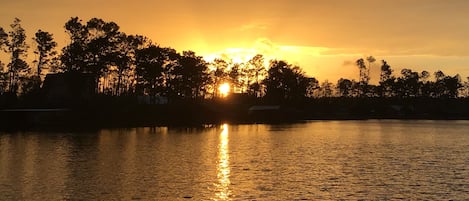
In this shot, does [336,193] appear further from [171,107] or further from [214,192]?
[171,107]

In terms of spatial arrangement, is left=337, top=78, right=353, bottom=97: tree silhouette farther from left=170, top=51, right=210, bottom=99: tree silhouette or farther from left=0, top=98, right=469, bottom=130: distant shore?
left=170, top=51, right=210, bottom=99: tree silhouette

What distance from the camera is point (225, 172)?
34.8 m

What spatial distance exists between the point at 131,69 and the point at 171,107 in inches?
483

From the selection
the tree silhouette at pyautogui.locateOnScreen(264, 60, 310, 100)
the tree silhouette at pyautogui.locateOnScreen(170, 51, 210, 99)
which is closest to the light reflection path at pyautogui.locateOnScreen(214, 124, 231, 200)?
the tree silhouette at pyautogui.locateOnScreen(170, 51, 210, 99)

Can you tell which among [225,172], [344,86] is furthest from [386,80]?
[225,172]

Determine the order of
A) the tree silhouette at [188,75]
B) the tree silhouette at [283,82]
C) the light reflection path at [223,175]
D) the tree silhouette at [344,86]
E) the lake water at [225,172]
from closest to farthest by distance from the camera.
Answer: the light reflection path at [223,175], the lake water at [225,172], the tree silhouette at [188,75], the tree silhouette at [283,82], the tree silhouette at [344,86]

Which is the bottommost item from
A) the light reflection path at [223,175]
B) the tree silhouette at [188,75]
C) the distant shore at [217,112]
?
the light reflection path at [223,175]

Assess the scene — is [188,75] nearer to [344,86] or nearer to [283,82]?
[283,82]

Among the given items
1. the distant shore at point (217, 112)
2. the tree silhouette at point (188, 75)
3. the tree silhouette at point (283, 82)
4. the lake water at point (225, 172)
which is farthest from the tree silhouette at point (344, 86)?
the lake water at point (225, 172)

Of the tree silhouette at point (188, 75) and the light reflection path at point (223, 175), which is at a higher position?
the tree silhouette at point (188, 75)

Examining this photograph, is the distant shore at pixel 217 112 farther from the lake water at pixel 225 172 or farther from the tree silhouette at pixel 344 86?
the lake water at pixel 225 172

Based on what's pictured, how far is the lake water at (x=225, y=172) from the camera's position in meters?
27.2

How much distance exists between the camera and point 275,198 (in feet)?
86.1

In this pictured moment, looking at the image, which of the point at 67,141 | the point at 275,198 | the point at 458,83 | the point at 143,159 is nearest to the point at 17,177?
the point at 143,159
